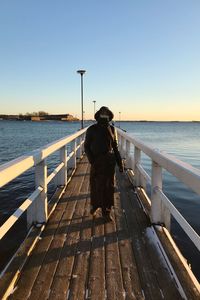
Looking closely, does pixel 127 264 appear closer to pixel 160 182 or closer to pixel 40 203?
pixel 160 182

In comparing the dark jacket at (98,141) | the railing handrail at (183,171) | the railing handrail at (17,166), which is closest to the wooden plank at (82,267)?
the dark jacket at (98,141)

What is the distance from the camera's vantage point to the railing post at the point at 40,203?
468 cm

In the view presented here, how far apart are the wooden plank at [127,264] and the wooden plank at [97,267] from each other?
0.72 feet

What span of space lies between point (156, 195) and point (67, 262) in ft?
5.16

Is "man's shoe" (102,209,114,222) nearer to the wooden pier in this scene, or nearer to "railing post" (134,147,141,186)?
the wooden pier

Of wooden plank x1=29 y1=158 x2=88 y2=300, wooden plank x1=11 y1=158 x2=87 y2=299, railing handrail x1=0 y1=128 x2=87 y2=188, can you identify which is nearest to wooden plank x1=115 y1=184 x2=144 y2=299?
wooden plank x1=29 y1=158 x2=88 y2=300

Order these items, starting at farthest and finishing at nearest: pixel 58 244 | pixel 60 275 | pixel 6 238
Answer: pixel 6 238 → pixel 58 244 → pixel 60 275

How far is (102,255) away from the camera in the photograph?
3.92 m

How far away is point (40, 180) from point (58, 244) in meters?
0.95

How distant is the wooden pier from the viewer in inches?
123

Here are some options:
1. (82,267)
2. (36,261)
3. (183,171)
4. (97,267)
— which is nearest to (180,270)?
(97,267)

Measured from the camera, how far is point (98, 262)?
3.73 m

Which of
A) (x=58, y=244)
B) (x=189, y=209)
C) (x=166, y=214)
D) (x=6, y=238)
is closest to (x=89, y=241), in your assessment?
(x=58, y=244)

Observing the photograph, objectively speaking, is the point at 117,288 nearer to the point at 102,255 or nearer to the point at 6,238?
the point at 102,255
